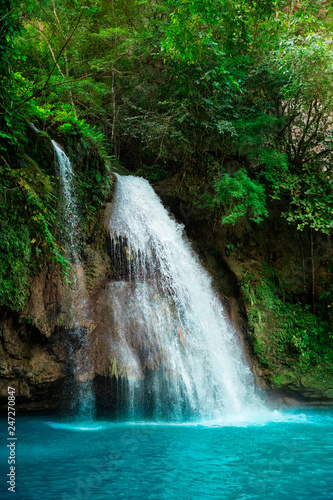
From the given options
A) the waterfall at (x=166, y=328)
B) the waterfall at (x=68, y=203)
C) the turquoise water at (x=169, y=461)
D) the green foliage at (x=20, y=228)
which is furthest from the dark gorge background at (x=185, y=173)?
the turquoise water at (x=169, y=461)

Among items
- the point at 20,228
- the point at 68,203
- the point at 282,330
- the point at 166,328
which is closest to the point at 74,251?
the point at 68,203

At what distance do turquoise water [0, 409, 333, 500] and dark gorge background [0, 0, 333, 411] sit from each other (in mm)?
1054

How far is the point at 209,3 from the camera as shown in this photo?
8.38m

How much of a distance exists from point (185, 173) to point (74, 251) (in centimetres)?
458

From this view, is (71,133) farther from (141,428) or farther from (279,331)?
(279,331)

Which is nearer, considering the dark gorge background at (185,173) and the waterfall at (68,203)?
the dark gorge background at (185,173)

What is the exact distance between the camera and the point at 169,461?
4844 mm

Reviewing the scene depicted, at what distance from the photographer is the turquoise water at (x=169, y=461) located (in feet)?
13.2

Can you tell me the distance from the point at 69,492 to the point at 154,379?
3.31 meters

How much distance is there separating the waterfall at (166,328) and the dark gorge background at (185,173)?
35cm

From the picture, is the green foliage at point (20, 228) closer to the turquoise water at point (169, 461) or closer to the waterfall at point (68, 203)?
the waterfall at point (68, 203)

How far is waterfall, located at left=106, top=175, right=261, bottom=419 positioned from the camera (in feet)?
23.4

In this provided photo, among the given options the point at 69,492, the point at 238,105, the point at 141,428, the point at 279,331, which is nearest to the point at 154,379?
the point at 141,428

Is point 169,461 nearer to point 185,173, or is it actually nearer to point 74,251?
point 74,251
